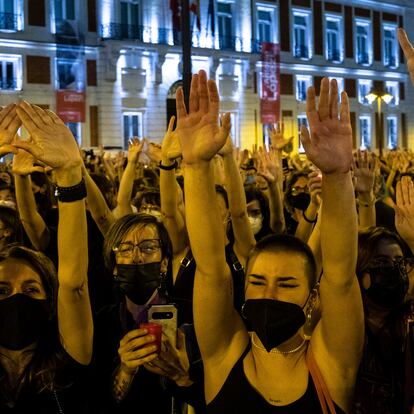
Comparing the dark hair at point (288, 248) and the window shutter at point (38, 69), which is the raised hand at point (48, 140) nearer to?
the dark hair at point (288, 248)

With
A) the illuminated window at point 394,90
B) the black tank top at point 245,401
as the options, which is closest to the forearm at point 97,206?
the black tank top at point 245,401

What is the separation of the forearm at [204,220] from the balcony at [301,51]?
33818 mm

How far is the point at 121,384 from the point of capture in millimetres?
2734

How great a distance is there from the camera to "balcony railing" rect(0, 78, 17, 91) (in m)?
26.1

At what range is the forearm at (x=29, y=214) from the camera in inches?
167

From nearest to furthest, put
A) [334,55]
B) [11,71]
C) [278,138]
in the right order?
[278,138] < [11,71] < [334,55]

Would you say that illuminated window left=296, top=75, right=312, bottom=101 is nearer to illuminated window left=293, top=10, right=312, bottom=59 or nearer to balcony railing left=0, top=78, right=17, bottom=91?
illuminated window left=293, top=10, right=312, bottom=59

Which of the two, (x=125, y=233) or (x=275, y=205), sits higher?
(x=275, y=205)

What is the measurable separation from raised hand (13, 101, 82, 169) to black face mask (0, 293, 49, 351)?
0.59m

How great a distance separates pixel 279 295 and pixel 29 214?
94.4 inches

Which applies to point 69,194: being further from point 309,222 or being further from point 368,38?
point 368,38

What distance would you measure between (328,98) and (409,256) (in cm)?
171

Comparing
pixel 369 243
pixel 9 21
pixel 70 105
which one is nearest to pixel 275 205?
pixel 369 243

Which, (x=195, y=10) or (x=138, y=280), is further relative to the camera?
(x=195, y=10)
